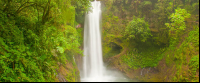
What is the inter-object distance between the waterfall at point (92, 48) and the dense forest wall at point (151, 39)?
651 millimetres

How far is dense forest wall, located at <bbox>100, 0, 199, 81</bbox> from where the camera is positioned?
8826 mm

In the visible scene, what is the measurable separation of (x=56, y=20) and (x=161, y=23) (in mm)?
9953

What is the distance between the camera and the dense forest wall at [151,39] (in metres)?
8.83

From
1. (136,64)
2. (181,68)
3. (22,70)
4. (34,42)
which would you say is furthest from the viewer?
(136,64)

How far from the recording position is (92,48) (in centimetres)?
1238

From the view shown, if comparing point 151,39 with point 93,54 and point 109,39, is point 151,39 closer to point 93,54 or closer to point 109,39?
point 109,39

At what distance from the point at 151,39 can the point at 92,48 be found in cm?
546

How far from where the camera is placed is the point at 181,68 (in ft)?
27.8

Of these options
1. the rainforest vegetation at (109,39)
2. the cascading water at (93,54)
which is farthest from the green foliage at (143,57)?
the cascading water at (93,54)

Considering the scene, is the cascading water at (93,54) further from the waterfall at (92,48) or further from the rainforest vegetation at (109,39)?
the rainforest vegetation at (109,39)

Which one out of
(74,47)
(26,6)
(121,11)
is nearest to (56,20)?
(26,6)

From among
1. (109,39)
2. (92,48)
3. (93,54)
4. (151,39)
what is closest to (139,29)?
(151,39)

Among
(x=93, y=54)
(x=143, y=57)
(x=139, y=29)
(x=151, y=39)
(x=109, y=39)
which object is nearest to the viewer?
(x=139, y=29)

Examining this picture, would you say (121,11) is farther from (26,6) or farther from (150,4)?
(26,6)
